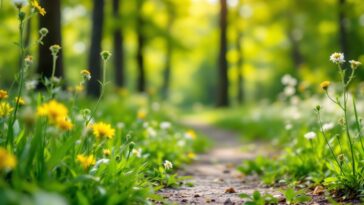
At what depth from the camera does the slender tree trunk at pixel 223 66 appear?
64.0 ft

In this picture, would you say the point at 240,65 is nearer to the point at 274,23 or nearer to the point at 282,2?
the point at 274,23

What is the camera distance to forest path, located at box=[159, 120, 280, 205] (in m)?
3.63

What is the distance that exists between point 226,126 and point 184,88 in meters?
51.9

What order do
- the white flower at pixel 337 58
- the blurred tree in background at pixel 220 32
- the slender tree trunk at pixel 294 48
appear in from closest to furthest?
the white flower at pixel 337 58 < the blurred tree in background at pixel 220 32 < the slender tree trunk at pixel 294 48

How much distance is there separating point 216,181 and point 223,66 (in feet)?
52.0

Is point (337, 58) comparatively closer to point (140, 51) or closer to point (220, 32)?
point (140, 51)

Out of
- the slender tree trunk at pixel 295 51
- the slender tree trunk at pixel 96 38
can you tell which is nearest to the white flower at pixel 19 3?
the slender tree trunk at pixel 96 38

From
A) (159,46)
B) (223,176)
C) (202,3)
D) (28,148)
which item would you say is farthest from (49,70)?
(202,3)

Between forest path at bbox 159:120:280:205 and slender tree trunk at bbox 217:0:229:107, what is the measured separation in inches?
467

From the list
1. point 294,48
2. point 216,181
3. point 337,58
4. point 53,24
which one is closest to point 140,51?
point 294,48

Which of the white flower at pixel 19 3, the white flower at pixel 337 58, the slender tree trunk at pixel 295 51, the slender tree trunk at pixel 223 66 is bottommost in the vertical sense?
the white flower at pixel 337 58

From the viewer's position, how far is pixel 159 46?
23.1 meters

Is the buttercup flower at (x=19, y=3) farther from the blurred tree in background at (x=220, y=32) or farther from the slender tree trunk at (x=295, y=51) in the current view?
the slender tree trunk at (x=295, y=51)

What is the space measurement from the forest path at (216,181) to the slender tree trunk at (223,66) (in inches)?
467
